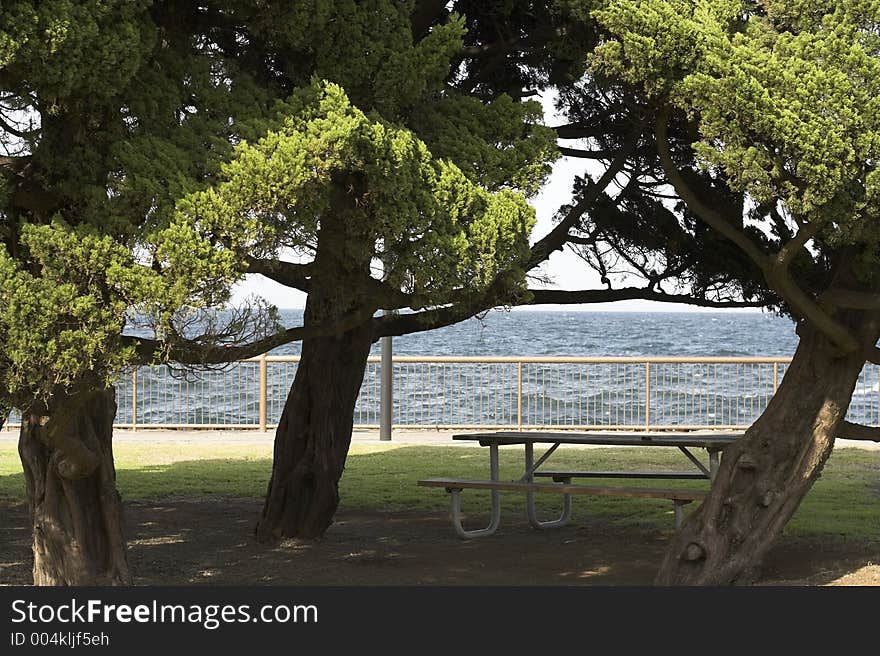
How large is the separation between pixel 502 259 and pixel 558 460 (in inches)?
413

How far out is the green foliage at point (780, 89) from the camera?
5770 millimetres

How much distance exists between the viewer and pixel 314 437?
9453mm

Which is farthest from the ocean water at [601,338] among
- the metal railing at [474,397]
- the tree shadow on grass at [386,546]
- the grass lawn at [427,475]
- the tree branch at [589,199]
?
the tree branch at [589,199]

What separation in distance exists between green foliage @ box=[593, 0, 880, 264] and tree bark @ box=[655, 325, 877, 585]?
4.60 ft

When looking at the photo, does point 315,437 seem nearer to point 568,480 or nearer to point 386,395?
point 568,480

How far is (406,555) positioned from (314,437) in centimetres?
115

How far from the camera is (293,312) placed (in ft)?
361

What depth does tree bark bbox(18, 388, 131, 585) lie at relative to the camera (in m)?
6.55

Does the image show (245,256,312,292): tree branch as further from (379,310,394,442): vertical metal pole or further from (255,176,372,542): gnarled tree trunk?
(379,310,394,442): vertical metal pole

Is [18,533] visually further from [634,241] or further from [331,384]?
[634,241]

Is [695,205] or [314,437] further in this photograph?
[314,437]

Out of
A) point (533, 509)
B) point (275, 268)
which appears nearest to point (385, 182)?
point (275, 268)

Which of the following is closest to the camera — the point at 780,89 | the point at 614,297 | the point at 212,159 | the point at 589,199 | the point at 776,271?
the point at 212,159

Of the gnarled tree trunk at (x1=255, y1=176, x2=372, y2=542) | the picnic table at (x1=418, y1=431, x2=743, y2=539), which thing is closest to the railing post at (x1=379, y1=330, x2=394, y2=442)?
the picnic table at (x1=418, y1=431, x2=743, y2=539)
